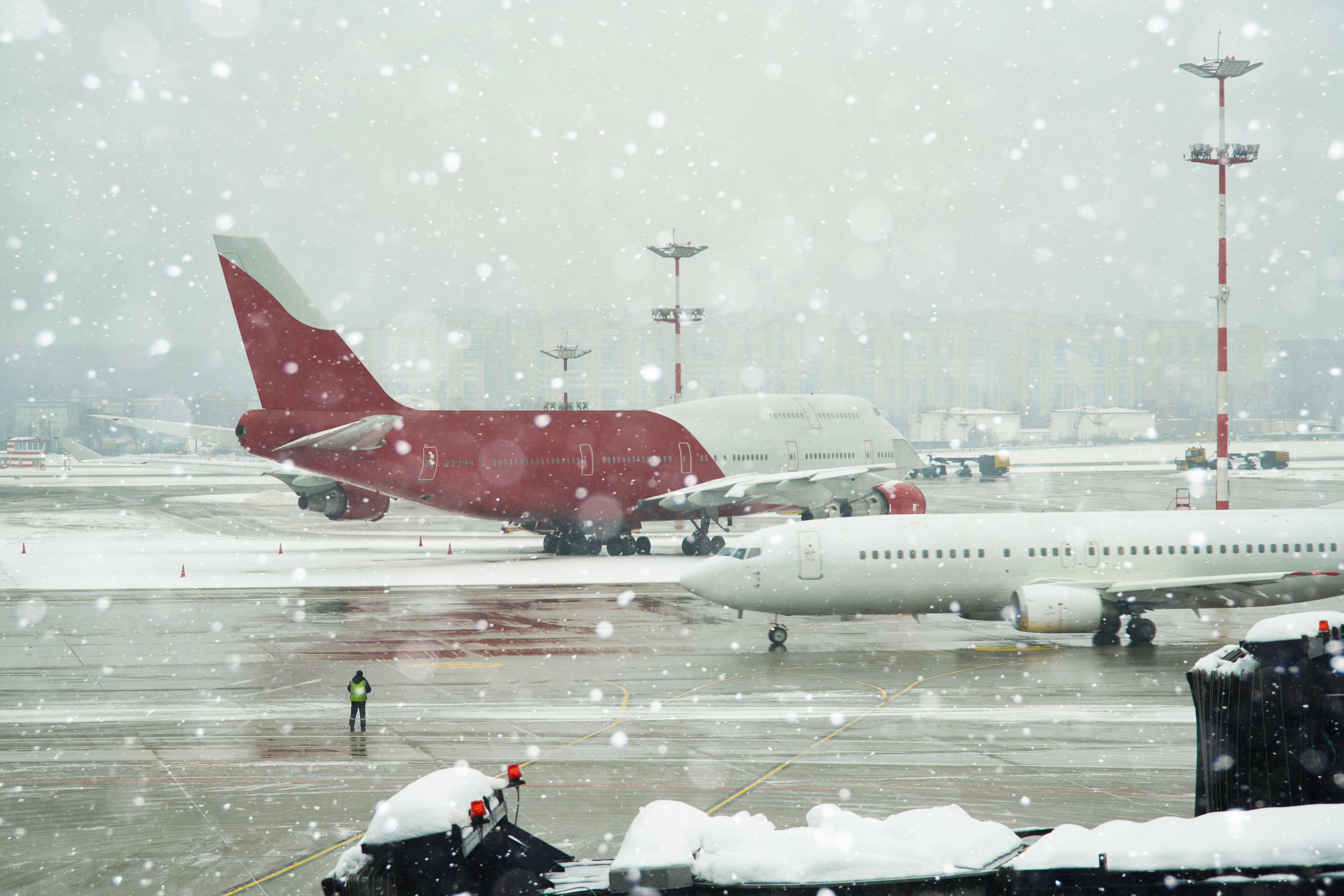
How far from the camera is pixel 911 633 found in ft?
93.0

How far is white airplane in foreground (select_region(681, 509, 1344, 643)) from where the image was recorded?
25.3 m

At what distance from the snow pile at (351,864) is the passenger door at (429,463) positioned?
1351 inches

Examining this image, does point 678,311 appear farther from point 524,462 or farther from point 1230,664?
point 1230,664

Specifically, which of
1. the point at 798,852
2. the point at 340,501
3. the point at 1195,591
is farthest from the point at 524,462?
the point at 798,852

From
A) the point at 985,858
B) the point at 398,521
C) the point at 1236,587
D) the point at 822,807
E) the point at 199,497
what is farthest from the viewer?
the point at 199,497

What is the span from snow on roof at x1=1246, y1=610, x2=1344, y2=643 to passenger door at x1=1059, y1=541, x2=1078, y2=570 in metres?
19.7

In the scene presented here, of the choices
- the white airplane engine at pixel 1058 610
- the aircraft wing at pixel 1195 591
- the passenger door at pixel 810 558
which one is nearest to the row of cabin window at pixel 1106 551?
the aircraft wing at pixel 1195 591

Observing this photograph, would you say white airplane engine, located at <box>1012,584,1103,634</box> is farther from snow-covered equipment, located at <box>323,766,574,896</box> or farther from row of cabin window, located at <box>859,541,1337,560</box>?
snow-covered equipment, located at <box>323,766,574,896</box>

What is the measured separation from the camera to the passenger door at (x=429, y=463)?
3944cm

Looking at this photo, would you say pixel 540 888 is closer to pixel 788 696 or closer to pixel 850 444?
pixel 788 696

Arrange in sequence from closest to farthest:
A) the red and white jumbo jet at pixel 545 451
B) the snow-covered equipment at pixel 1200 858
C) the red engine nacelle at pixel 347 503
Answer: the snow-covered equipment at pixel 1200 858 < the red and white jumbo jet at pixel 545 451 < the red engine nacelle at pixel 347 503

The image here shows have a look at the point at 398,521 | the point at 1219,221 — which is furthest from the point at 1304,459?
the point at 398,521

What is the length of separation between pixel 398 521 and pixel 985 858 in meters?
67.1

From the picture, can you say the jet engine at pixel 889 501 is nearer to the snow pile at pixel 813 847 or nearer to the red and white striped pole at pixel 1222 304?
the red and white striped pole at pixel 1222 304
